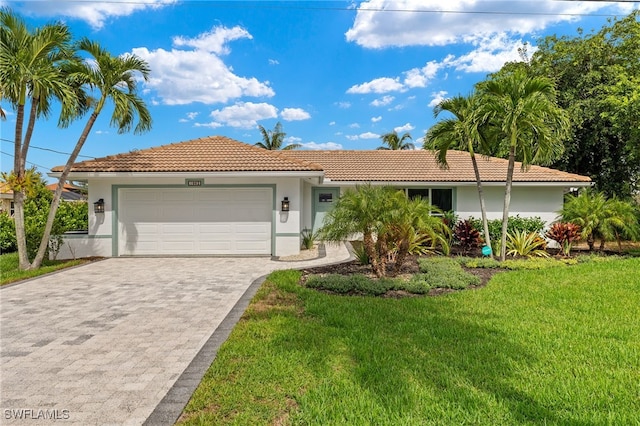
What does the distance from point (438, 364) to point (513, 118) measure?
26.6ft

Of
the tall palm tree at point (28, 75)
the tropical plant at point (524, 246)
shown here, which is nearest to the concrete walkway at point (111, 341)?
the tall palm tree at point (28, 75)

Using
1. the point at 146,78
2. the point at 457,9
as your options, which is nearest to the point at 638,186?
the point at 457,9

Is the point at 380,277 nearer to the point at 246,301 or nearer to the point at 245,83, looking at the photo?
the point at 246,301

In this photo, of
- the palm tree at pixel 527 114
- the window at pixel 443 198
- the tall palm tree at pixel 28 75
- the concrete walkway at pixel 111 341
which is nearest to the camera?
the concrete walkway at pixel 111 341

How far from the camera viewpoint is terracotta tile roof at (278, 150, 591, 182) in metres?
15.5

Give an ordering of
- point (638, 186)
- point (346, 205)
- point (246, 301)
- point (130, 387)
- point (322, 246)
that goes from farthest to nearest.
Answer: point (638, 186)
point (322, 246)
point (346, 205)
point (246, 301)
point (130, 387)

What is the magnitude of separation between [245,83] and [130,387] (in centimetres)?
2175

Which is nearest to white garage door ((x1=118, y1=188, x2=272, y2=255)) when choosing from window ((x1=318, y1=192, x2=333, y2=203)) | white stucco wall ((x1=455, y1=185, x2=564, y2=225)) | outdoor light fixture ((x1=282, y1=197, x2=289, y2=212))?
outdoor light fixture ((x1=282, y1=197, x2=289, y2=212))

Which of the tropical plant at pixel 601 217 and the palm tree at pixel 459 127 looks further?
the tropical plant at pixel 601 217

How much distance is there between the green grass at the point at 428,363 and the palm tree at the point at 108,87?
25.4 feet

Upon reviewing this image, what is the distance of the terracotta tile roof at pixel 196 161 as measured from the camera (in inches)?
468

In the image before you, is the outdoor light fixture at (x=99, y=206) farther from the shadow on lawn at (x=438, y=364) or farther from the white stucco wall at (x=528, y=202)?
the white stucco wall at (x=528, y=202)

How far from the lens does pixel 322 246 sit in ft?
47.6

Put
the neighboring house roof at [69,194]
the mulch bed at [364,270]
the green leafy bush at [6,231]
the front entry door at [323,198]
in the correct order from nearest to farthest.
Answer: the mulch bed at [364,270] → the green leafy bush at [6,231] → the front entry door at [323,198] → the neighboring house roof at [69,194]
